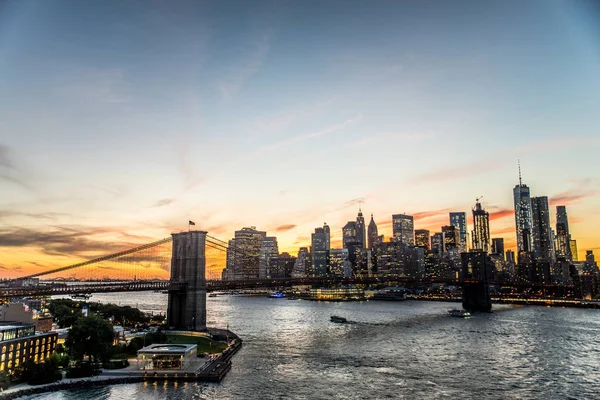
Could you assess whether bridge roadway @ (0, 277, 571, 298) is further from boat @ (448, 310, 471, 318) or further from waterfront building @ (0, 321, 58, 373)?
waterfront building @ (0, 321, 58, 373)

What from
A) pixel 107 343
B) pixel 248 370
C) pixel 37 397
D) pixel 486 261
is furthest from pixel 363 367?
pixel 486 261

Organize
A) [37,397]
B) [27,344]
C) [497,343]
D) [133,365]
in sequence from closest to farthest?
[37,397]
[27,344]
[133,365]
[497,343]

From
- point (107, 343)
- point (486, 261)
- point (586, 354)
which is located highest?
point (486, 261)

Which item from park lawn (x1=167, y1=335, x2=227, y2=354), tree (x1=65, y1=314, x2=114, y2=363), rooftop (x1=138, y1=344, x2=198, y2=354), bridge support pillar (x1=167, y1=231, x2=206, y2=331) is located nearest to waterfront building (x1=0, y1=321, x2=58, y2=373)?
tree (x1=65, y1=314, x2=114, y2=363)

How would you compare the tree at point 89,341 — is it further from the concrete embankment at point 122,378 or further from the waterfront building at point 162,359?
the waterfront building at point 162,359

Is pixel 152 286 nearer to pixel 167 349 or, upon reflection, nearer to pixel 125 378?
pixel 167 349

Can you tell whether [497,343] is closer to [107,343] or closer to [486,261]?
[107,343]
